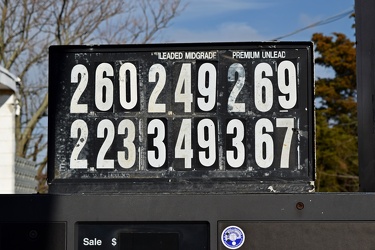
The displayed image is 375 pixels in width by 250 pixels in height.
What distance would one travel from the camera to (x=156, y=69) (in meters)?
3.46

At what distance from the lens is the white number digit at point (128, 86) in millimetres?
3447

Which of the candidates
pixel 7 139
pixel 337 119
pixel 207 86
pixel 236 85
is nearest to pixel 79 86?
pixel 207 86

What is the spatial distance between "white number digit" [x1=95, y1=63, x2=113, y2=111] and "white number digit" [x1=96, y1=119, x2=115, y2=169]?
6cm

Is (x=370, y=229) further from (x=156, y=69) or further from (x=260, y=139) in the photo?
(x=156, y=69)

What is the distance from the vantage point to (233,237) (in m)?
3.21

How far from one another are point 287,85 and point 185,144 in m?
0.43

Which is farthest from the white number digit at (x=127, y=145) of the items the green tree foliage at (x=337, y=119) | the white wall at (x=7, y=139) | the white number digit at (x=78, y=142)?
the green tree foliage at (x=337, y=119)

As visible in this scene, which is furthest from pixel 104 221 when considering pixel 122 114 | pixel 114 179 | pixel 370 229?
pixel 370 229

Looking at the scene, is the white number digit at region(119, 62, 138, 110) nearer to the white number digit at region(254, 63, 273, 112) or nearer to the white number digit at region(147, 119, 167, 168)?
the white number digit at region(147, 119, 167, 168)

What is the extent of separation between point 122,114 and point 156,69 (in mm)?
208

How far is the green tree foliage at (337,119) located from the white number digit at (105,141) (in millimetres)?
28915

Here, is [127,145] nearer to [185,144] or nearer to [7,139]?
[185,144]

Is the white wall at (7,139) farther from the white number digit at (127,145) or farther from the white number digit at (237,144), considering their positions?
the white number digit at (237,144)

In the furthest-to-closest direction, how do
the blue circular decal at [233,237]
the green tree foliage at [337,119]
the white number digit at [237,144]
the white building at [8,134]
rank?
the green tree foliage at [337,119], the white building at [8,134], the white number digit at [237,144], the blue circular decal at [233,237]
